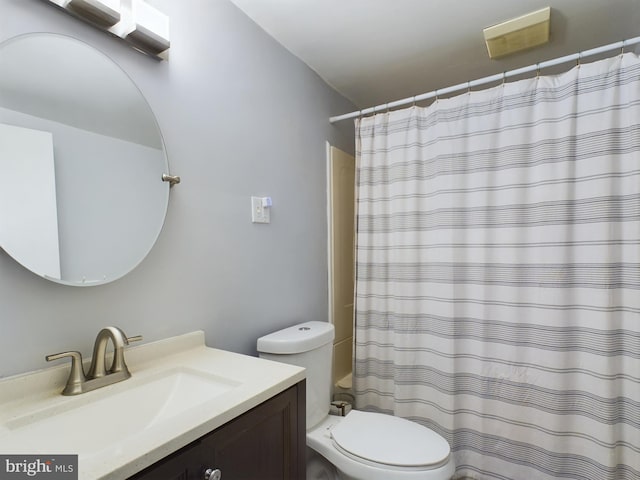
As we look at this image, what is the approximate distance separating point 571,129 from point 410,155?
68 centimetres

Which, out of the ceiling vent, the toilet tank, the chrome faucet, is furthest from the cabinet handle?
the ceiling vent

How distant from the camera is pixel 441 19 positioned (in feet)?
4.99

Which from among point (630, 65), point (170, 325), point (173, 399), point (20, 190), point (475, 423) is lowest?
point (475, 423)

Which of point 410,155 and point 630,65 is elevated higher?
point 630,65

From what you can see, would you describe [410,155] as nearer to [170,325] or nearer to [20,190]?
[170,325]

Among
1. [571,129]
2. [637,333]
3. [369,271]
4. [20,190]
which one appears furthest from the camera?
[369,271]

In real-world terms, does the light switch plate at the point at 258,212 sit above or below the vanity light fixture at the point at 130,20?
below

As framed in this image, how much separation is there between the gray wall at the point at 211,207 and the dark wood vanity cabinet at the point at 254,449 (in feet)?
1.54

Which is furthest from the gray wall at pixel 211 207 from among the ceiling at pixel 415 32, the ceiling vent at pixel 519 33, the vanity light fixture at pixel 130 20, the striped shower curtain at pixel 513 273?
the ceiling vent at pixel 519 33

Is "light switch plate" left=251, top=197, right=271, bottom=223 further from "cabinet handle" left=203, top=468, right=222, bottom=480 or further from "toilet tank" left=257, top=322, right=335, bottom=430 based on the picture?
"cabinet handle" left=203, top=468, right=222, bottom=480

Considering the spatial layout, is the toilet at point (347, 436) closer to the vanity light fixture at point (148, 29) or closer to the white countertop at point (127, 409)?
the white countertop at point (127, 409)

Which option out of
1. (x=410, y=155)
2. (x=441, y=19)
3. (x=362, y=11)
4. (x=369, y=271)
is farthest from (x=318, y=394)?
(x=441, y=19)

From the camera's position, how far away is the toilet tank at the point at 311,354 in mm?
1344

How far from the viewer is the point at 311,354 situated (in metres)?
1.41
